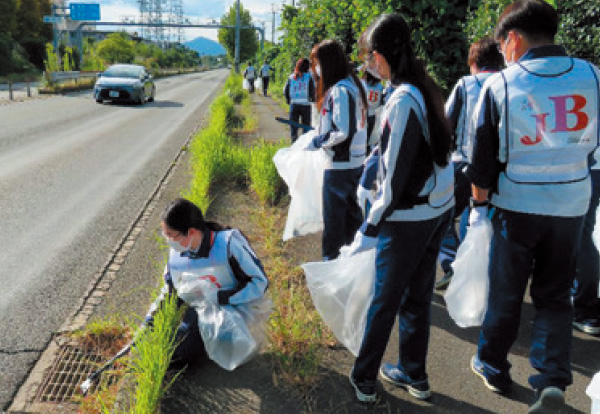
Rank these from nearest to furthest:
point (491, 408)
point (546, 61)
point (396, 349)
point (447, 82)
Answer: point (546, 61) → point (491, 408) → point (396, 349) → point (447, 82)

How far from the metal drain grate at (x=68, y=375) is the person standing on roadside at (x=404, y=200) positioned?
1497 millimetres

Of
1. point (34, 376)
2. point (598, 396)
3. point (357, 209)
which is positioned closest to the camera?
point (598, 396)

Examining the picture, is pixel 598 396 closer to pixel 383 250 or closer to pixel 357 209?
pixel 383 250

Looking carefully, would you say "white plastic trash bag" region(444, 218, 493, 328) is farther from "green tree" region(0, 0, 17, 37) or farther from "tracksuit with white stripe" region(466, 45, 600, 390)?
"green tree" region(0, 0, 17, 37)

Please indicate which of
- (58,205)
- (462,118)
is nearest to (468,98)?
(462,118)

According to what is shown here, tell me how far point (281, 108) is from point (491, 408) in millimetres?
17093

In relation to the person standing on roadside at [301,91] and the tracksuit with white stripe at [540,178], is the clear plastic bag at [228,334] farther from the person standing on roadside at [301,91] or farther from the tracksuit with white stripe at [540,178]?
the person standing on roadside at [301,91]

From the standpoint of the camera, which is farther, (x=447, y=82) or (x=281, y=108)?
(x=281, y=108)

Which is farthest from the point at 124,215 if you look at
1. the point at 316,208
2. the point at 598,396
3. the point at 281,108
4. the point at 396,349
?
the point at 281,108

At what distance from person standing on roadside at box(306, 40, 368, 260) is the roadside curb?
5.85 feet

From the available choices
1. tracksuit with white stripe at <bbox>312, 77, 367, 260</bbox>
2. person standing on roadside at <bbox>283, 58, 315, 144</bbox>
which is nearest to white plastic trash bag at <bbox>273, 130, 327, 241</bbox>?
tracksuit with white stripe at <bbox>312, 77, 367, 260</bbox>

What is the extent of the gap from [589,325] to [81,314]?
343cm

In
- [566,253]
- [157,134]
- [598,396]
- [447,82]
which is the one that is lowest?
[157,134]

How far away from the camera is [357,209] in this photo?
13.5ft
